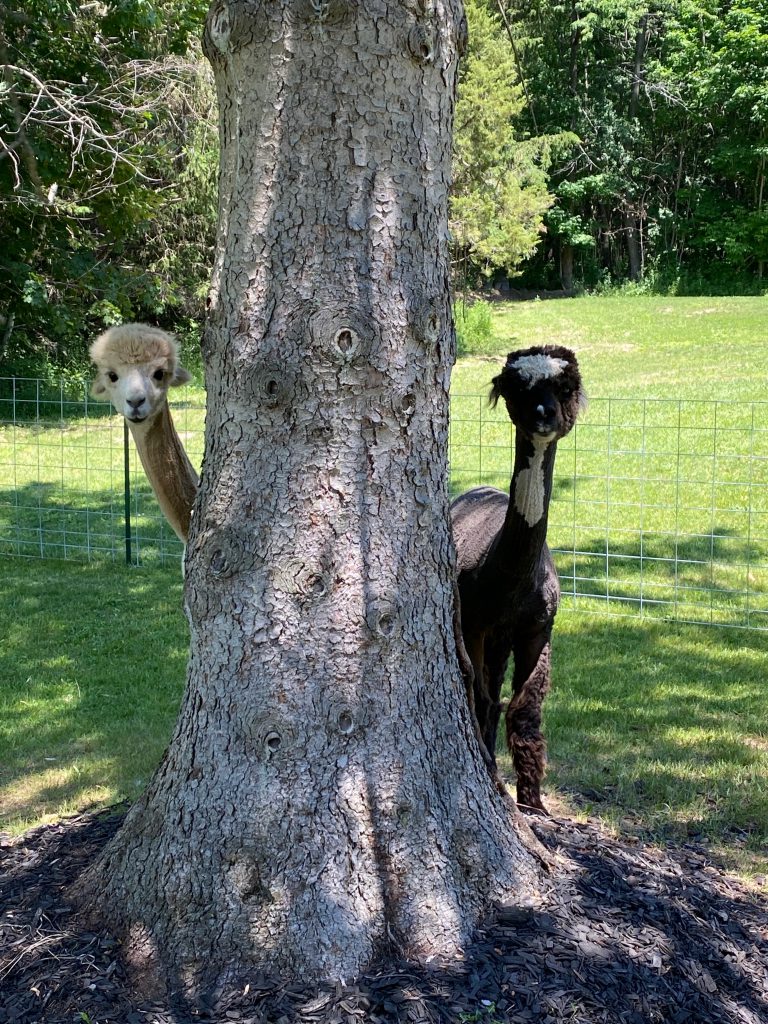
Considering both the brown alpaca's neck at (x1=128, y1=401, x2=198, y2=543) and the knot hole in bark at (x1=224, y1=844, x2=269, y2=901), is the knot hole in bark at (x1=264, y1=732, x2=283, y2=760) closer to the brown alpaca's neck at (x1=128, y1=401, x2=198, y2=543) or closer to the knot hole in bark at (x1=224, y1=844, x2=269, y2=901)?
the knot hole in bark at (x1=224, y1=844, x2=269, y2=901)

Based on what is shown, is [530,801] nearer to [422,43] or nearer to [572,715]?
[572,715]

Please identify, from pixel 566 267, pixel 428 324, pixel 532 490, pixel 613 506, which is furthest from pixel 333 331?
pixel 566 267

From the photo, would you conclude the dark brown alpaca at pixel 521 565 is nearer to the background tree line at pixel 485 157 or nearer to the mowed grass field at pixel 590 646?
the mowed grass field at pixel 590 646

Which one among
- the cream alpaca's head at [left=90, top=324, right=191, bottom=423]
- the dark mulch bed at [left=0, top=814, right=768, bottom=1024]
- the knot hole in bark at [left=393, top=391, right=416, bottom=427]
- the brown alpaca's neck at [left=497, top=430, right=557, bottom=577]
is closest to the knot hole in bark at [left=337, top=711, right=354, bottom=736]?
the dark mulch bed at [left=0, top=814, right=768, bottom=1024]

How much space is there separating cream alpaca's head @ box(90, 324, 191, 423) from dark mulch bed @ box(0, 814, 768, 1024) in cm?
152

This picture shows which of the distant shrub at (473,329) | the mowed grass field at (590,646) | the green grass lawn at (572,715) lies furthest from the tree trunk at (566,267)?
the green grass lawn at (572,715)

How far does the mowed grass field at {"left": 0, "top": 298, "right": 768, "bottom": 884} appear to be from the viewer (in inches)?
186

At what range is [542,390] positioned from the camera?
337 cm

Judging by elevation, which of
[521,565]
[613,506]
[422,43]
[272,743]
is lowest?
[613,506]

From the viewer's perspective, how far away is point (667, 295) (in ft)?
111

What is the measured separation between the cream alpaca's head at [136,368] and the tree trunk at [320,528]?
0.71 metres

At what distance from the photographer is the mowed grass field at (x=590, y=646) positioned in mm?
4723

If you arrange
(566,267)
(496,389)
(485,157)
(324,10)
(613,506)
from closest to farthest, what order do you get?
(324,10), (496,389), (613,506), (485,157), (566,267)

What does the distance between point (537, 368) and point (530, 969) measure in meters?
1.80
